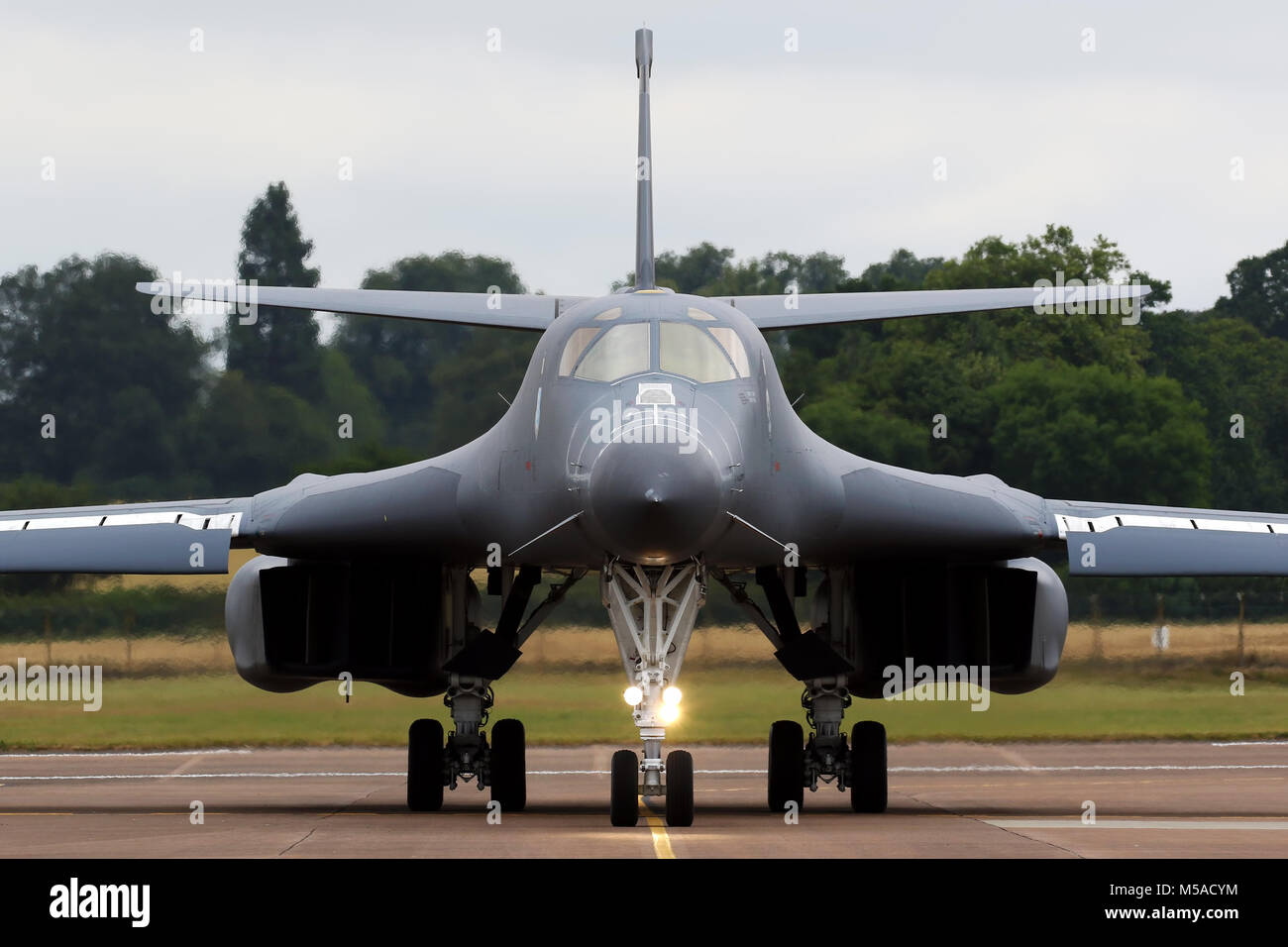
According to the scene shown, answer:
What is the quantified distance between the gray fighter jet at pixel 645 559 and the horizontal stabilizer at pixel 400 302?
3 cm

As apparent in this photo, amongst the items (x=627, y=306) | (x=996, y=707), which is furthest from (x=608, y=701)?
(x=627, y=306)

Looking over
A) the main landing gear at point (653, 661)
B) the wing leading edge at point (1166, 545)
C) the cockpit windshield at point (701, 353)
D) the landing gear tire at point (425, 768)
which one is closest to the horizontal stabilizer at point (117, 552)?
the landing gear tire at point (425, 768)

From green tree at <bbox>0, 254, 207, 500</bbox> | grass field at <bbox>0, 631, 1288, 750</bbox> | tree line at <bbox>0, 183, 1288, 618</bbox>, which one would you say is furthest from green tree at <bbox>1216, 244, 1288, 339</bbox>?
green tree at <bbox>0, 254, 207, 500</bbox>

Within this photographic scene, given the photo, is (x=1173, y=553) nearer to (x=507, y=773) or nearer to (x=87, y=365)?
(x=507, y=773)

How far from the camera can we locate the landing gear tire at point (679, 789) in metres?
13.0

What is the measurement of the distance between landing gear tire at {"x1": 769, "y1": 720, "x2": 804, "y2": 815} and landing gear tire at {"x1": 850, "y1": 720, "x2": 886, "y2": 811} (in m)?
0.40

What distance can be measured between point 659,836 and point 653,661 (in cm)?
131

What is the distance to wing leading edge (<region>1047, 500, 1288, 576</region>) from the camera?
1605 centimetres

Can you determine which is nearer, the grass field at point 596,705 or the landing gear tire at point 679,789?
the landing gear tire at point 679,789

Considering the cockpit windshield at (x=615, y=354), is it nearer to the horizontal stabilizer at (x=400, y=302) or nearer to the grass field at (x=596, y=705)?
the horizontal stabilizer at (x=400, y=302)

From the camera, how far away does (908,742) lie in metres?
27.2

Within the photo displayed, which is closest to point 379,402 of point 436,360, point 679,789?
point 436,360

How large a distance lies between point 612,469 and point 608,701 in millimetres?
11425

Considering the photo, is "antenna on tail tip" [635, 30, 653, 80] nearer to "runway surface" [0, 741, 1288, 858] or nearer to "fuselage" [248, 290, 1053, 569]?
"fuselage" [248, 290, 1053, 569]
